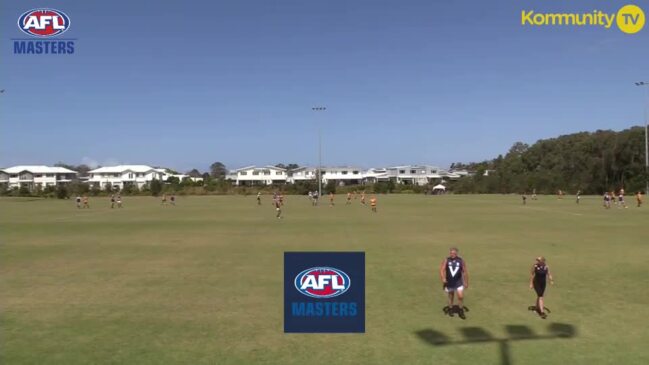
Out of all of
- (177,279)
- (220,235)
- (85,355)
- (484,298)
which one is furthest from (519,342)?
(220,235)

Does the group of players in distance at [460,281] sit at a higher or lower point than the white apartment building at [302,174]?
lower

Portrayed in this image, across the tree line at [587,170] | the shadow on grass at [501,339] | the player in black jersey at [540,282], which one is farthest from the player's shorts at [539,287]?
the tree line at [587,170]

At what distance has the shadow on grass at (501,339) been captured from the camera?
30.0 feet

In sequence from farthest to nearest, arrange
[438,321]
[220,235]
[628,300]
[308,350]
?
[220,235] < [628,300] < [438,321] < [308,350]

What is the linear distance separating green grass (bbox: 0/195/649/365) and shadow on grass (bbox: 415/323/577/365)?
126 millimetres

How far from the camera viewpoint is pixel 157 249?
2067 centimetres

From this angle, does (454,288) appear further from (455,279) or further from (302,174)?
(302,174)

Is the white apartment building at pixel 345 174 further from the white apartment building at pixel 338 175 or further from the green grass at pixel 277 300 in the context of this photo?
the green grass at pixel 277 300

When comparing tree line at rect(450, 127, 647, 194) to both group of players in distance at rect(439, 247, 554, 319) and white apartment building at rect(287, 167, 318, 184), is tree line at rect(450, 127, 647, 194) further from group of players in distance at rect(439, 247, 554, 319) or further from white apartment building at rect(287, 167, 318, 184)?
group of players in distance at rect(439, 247, 554, 319)

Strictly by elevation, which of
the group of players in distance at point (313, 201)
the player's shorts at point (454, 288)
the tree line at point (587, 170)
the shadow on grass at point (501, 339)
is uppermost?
the tree line at point (587, 170)

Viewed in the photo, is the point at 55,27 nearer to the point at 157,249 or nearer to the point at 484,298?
the point at 157,249

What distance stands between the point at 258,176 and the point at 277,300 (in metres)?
128

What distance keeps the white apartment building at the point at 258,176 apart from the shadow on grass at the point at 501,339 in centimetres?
12975

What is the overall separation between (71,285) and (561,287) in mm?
13251
